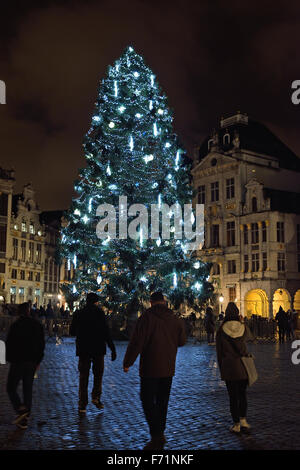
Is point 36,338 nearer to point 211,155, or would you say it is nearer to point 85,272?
point 85,272

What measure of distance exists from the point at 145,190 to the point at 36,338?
682 inches

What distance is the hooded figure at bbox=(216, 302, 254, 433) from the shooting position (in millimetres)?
7488

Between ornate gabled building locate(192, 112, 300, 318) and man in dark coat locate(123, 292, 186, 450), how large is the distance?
43028 millimetres

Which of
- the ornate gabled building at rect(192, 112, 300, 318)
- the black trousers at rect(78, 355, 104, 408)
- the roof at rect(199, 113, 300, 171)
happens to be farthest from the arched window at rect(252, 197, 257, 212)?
the black trousers at rect(78, 355, 104, 408)

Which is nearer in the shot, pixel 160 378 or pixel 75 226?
pixel 160 378

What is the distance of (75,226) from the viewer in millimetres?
25047

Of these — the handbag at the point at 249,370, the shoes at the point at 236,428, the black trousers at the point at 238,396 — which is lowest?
the shoes at the point at 236,428

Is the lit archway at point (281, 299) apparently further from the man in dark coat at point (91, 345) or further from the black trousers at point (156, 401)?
the black trousers at point (156, 401)

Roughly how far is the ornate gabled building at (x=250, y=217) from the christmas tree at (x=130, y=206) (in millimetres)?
25286

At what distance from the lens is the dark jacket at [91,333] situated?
29.8 ft

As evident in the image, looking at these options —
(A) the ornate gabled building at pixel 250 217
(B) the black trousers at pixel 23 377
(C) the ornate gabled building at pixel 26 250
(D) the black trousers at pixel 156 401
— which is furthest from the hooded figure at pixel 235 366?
(C) the ornate gabled building at pixel 26 250

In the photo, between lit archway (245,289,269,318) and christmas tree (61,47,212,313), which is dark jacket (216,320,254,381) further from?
lit archway (245,289,269,318)

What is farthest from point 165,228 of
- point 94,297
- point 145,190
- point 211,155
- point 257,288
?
point 211,155
